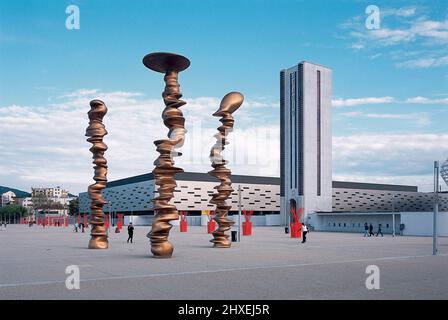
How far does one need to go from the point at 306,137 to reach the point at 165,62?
70.8 metres

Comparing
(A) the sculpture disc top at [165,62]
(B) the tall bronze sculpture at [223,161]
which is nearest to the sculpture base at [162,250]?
(B) the tall bronze sculpture at [223,161]

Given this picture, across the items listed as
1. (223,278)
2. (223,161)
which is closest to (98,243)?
(223,161)

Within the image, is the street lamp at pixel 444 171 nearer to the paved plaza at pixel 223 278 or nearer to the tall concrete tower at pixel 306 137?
the paved plaza at pixel 223 278

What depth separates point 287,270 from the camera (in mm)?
18031

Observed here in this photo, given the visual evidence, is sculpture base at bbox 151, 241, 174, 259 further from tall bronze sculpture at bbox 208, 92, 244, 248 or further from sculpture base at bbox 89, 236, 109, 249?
sculpture base at bbox 89, 236, 109, 249

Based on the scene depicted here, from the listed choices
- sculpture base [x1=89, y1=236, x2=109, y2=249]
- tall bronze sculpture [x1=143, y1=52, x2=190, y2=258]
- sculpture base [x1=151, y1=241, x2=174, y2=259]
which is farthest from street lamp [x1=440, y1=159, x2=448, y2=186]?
sculpture base [x1=89, y1=236, x2=109, y2=249]

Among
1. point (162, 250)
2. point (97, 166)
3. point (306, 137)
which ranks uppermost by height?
point (306, 137)

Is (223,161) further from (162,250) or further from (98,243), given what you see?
(162,250)

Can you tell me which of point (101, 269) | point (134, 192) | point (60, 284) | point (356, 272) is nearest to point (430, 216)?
point (356, 272)

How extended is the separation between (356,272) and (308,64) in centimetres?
8042

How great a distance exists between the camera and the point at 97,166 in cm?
2991

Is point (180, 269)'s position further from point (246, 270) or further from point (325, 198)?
A: point (325, 198)
